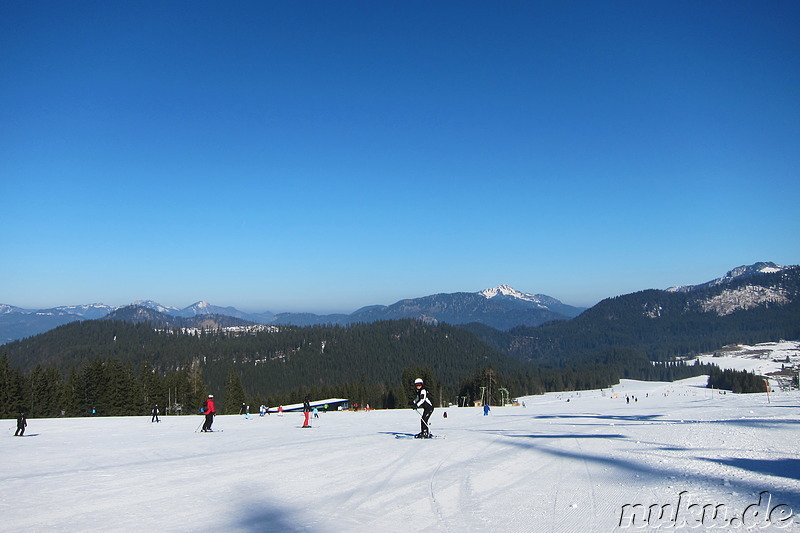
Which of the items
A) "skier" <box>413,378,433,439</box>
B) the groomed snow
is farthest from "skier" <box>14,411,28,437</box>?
"skier" <box>413,378,433,439</box>

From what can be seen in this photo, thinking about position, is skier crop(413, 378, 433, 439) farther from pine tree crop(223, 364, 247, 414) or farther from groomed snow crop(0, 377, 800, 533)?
pine tree crop(223, 364, 247, 414)

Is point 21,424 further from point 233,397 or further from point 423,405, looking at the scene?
point 233,397

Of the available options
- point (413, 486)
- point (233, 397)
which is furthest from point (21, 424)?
point (233, 397)

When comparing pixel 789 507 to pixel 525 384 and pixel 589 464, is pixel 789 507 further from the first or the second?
pixel 525 384

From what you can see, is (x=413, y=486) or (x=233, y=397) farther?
(x=233, y=397)

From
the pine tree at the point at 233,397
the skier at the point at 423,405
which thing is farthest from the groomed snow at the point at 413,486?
the pine tree at the point at 233,397

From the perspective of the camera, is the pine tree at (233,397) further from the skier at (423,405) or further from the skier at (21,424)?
the skier at (423,405)

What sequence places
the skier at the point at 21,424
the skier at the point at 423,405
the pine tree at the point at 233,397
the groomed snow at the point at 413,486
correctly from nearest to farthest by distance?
the groomed snow at the point at 413,486, the skier at the point at 423,405, the skier at the point at 21,424, the pine tree at the point at 233,397

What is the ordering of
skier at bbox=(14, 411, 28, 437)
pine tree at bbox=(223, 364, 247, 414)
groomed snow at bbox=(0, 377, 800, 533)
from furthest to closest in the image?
pine tree at bbox=(223, 364, 247, 414) < skier at bbox=(14, 411, 28, 437) < groomed snow at bbox=(0, 377, 800, 533)

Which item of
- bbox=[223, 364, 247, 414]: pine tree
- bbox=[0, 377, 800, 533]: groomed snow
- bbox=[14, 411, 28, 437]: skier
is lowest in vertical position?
bbox=[223, 364, 247, 414]: pine tree

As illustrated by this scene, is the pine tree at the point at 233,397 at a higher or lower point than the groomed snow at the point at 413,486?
lower

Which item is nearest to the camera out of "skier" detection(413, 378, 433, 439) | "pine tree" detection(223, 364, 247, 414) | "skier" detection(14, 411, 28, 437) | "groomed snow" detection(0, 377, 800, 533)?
"groomed snow" detection(0, 377, 800, 533)

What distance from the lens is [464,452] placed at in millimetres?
13484

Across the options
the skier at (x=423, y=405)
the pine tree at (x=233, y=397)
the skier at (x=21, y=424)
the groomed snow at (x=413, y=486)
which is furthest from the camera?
the pine tree at (x=233, y=397)
